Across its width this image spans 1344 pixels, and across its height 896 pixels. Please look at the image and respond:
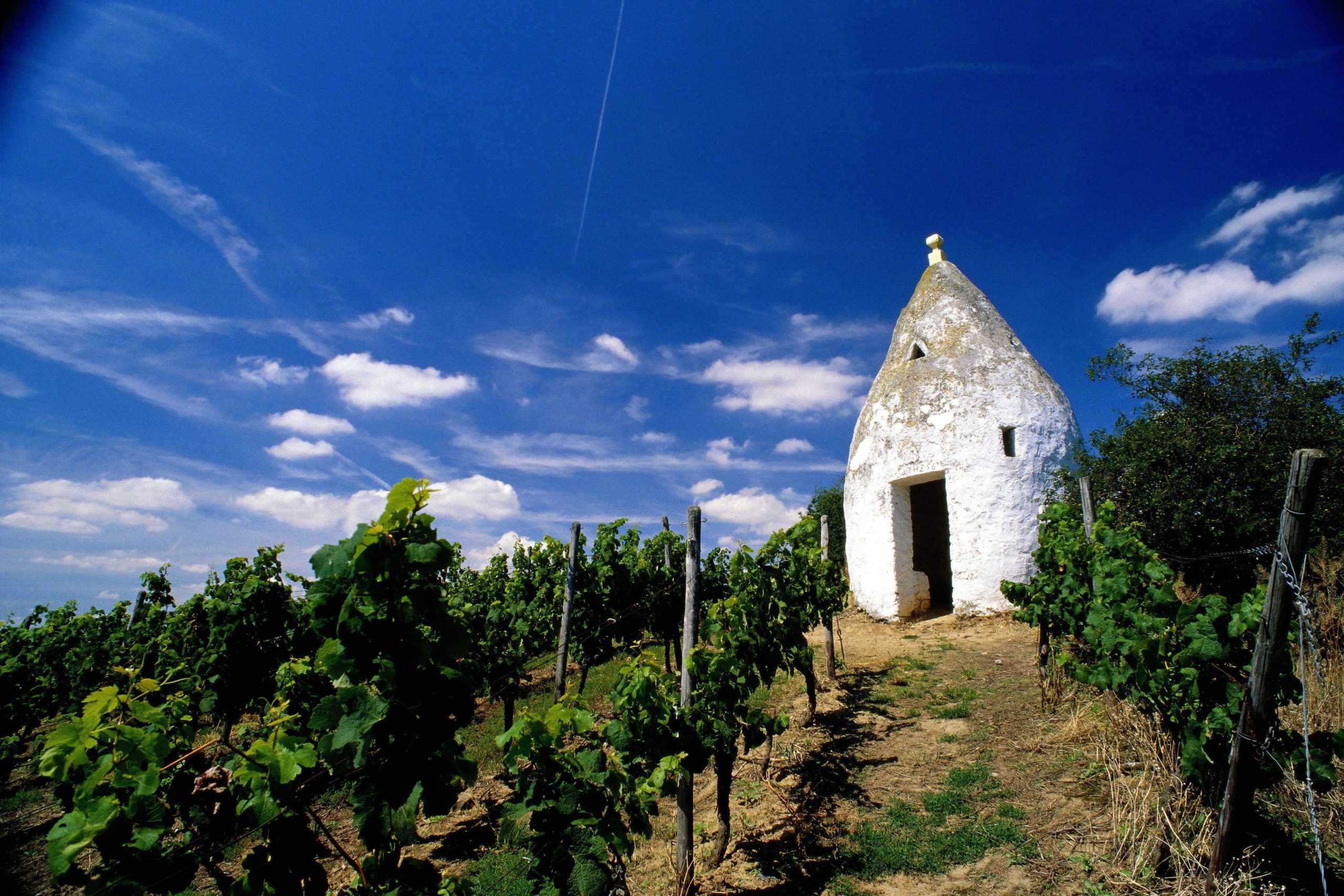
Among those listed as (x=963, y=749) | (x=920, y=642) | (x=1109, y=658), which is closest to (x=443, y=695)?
(x=1109, y=658)

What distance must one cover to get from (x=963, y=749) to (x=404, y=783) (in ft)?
16.1

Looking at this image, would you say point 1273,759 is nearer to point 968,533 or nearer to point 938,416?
point 968,533

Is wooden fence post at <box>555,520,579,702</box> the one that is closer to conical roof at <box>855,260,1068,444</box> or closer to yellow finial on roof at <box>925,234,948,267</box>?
conical roof at <box>855,260,1068,444</box>

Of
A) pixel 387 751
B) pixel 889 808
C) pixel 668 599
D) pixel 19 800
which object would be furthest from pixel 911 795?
pixel 19 800

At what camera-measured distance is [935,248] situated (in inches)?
501

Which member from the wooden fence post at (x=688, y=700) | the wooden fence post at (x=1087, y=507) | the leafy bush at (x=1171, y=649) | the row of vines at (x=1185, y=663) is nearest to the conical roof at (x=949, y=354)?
the wooden fence post at (x=1087, y=507)

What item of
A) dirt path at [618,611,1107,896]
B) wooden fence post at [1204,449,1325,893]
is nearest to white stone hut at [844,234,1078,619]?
dirt path at [618,611,1107,896]

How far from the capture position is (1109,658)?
383cm

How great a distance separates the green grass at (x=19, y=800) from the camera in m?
6.87

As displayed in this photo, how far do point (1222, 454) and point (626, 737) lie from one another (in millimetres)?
8295

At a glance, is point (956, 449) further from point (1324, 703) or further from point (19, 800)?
point (19, 800)

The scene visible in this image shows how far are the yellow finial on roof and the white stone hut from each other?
15.5 inches

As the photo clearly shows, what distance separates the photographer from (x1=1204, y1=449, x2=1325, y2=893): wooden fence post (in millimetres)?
2744

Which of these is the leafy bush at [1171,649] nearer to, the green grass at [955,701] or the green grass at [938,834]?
the green grass at [938,834]
